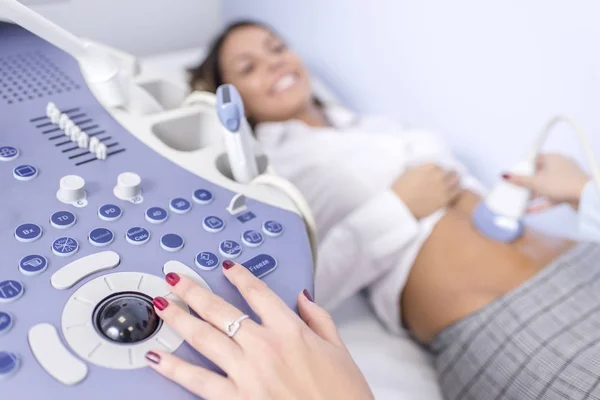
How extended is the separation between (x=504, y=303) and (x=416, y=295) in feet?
0.46

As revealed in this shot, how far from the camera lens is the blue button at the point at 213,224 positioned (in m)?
0.53

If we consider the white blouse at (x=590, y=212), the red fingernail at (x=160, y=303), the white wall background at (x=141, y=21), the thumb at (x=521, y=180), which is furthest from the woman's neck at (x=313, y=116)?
the red fingernail at (x=160, y=303)

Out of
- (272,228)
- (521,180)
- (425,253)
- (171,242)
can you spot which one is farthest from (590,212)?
(171,242)

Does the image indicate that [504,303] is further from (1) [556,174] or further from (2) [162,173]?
(2) [162,173]

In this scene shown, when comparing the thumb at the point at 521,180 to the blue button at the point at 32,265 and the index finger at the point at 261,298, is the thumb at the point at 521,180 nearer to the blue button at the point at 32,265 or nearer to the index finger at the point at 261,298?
the index finger at the point at 261,298

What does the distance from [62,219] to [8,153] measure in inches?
4.7

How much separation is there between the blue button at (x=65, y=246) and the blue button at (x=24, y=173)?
99mm

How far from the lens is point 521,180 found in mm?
A: 864

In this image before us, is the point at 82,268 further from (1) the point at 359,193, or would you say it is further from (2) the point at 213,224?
(1) the point at 359,193

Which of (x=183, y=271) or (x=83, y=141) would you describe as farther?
(x=83, y=141)

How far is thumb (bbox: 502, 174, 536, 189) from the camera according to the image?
0.86 meters

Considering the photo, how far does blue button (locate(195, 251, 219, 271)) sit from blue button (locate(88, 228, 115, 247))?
79 mm

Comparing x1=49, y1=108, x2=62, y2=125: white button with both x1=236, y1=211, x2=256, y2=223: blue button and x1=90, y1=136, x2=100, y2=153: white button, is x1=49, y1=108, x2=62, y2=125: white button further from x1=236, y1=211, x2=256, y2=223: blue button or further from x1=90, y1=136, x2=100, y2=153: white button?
x1=236, y1=211, x2=256, y2=223: blue button

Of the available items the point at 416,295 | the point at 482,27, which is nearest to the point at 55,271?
the point at 416,295
